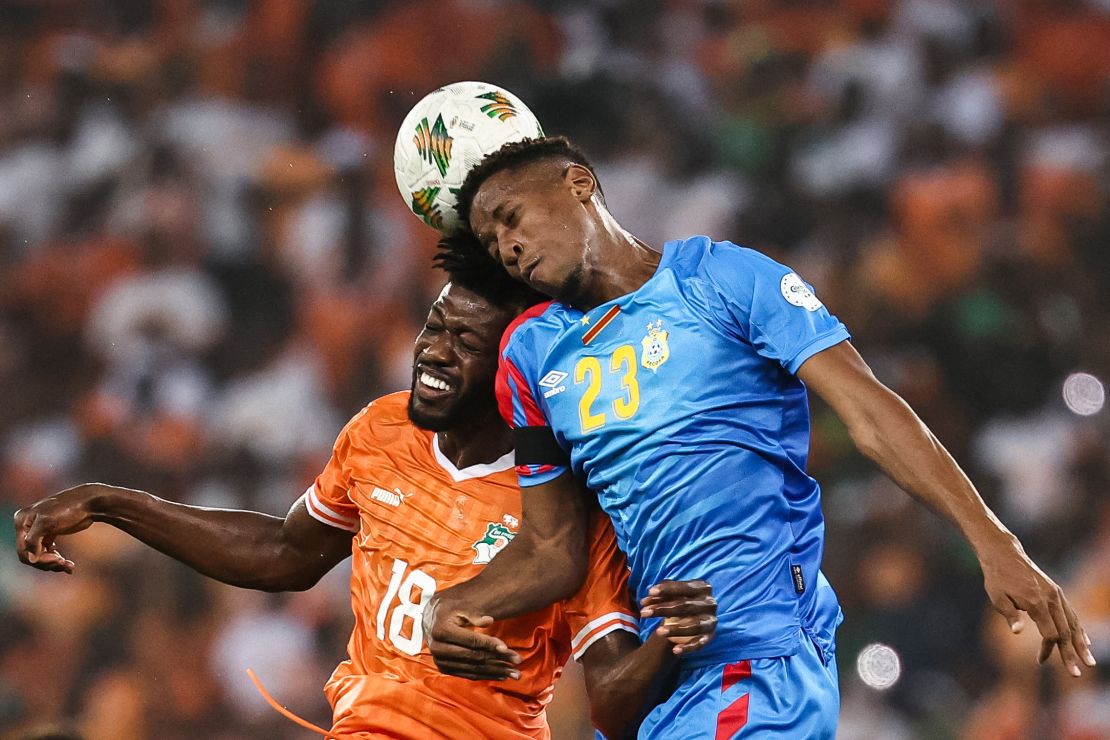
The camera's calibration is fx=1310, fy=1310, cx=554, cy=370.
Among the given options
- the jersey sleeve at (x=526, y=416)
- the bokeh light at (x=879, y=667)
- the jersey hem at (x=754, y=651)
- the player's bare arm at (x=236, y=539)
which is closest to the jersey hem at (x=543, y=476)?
the jersey sleeve at (x=526, y=416)

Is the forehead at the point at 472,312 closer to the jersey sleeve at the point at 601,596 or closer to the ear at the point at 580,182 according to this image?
the ear at the point at 580,182

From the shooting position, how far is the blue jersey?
266 centimetres

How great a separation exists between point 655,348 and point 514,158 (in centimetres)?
58

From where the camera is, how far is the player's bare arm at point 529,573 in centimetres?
273

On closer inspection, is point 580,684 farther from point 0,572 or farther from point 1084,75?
point 1084,75

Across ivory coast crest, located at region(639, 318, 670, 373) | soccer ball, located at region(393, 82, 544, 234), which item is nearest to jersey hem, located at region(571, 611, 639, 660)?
ivory coast crest, located at region(639, 318, 670, 373)

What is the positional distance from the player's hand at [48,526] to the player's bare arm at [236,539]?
0.31ft

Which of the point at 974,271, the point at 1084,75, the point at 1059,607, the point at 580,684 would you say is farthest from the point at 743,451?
the point at 1084,75

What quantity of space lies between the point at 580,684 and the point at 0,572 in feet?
10.4

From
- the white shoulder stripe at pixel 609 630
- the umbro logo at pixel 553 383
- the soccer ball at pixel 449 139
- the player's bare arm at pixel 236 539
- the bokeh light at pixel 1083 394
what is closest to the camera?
→ the umbro logo at pixel 553 383

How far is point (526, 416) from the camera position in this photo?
294cm

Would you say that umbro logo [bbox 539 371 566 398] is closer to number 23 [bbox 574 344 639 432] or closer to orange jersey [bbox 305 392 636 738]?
number 23 [bbox 574 344 639 432]

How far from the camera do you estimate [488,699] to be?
121 inches

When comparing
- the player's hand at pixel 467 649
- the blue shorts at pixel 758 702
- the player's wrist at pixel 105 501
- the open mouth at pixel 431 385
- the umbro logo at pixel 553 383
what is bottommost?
the blue shorts at pixel 758 702
